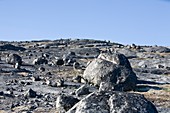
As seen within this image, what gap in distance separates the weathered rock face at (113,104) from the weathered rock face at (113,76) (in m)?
23.7

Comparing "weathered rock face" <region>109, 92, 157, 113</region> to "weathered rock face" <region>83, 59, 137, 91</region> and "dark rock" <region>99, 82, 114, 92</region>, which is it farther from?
"weathered rock face" <region>83, 59, 137, 91</region>

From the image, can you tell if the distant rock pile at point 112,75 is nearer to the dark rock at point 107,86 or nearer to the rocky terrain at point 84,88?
the rocky terrain at point 84,88

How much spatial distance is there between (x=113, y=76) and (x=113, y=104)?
1019 inches

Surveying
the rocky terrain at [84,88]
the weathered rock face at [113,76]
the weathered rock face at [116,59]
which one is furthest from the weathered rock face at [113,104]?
the weathered rock face at [116,59]

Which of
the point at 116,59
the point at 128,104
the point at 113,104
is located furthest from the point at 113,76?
the point at 113,104

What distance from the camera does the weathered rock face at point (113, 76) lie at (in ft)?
152

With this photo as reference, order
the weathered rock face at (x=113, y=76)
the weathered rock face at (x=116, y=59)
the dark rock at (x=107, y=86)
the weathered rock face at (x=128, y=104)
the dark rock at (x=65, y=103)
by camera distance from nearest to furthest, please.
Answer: the weathered rock face at (x=128, y=104) < the dark rock at (x=65, y=103) < the dark rock at (x=107, y=86) < the weathered rock face at (x=113, y=76) < the weathered rock face at (x=116, y=59)

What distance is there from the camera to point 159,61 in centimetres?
8988

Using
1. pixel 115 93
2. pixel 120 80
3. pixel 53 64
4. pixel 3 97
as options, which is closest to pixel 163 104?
pixel 120 80

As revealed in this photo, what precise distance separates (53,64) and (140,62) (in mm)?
25177

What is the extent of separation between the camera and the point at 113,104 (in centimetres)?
2081

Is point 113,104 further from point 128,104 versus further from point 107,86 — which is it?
→ point 107,86

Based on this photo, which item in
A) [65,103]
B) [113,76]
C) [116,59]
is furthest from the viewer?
[116,59]

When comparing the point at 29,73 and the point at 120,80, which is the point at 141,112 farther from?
the point at 29,73
